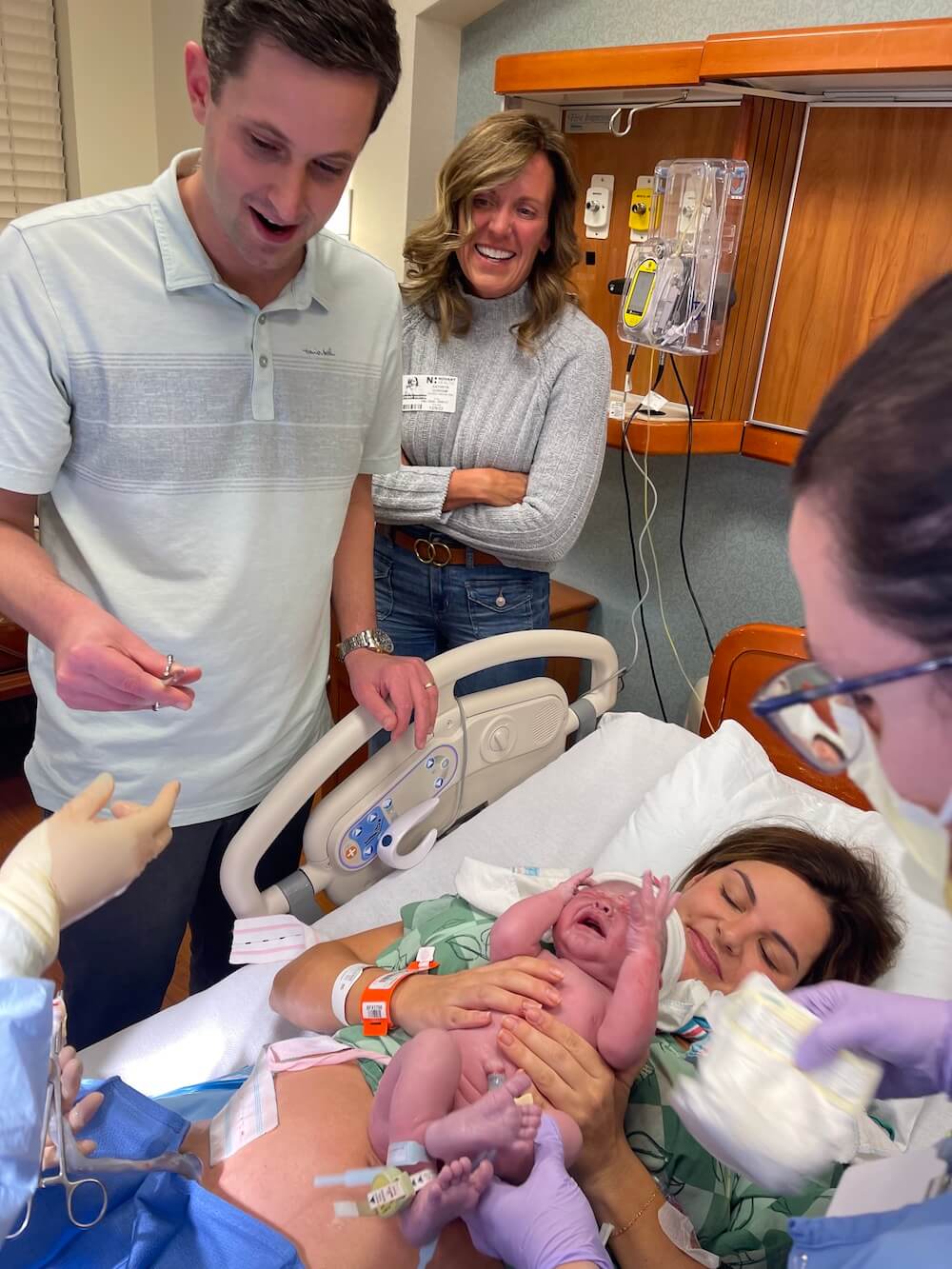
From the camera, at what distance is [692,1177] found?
129 centimetres

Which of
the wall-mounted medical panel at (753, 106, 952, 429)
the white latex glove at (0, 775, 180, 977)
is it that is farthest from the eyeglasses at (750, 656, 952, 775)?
the wall-mounted medical panel at (753, 106, 952, 429)

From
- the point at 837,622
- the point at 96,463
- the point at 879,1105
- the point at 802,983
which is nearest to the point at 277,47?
the point at 96,463

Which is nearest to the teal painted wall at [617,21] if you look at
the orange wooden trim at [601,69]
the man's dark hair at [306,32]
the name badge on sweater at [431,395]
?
the orange wooden trim at [601,69]

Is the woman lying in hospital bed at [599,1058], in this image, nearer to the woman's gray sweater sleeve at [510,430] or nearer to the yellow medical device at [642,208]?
the woman's gray sweater sleeve at [510,430]

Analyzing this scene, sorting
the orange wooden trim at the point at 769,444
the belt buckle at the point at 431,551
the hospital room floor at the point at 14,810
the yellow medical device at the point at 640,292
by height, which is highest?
the yellow medical device at the point at 640,292

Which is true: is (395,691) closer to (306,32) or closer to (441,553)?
(441,553)

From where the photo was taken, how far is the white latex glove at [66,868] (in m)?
0.79

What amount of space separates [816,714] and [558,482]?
5.00 feet

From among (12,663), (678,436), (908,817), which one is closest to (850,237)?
(678,436)

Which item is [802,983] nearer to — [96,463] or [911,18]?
[96,463]

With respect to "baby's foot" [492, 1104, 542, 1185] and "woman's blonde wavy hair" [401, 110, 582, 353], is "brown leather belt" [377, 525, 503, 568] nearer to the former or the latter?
"woman's blonde wavy hair" [401, 110, 582, 353]

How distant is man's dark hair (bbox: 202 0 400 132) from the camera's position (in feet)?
3.55

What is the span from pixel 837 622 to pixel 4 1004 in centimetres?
66

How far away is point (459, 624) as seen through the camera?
7.39ft
